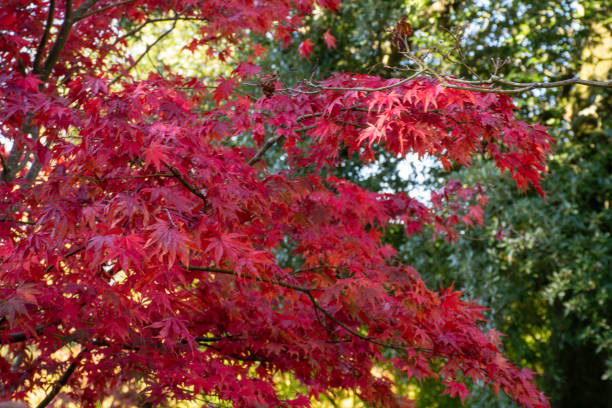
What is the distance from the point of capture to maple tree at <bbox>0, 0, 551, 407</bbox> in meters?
1.91

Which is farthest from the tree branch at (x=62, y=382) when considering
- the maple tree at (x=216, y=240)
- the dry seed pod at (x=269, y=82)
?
the dry seed pod at (x=269, y=82)

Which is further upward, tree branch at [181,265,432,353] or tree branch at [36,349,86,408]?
tree branch at [181,265,432,353]

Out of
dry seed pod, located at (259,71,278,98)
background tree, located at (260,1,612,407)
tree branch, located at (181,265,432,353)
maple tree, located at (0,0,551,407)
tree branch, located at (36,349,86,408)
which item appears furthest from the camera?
background tree, located at (260,1,612,407)

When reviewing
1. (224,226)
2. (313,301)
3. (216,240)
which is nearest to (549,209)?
(313,301)

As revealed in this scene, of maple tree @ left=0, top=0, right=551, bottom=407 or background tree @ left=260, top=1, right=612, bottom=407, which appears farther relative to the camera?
background tree @ left=260, top=1, right=612, bottom=407

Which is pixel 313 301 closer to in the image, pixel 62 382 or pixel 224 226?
pixel 224 226

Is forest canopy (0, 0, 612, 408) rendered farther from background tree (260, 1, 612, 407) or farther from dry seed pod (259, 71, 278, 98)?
background tree (260, 1, 612, 407)

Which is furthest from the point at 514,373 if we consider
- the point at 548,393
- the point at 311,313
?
the point at 548,393

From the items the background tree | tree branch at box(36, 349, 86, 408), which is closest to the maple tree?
tree branch at box(36, 349, 86, 408)

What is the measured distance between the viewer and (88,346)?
2324mm

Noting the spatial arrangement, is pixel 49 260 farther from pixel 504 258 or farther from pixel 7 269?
pixel 504 258

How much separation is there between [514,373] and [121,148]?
197cm

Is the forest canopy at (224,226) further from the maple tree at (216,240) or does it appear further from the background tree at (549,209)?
the background tree at (549,209)

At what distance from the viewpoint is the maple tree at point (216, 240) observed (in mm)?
1911
